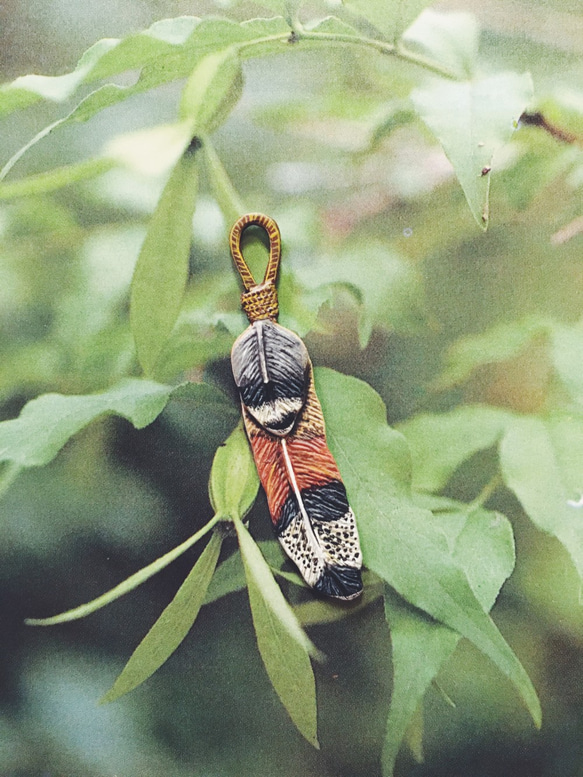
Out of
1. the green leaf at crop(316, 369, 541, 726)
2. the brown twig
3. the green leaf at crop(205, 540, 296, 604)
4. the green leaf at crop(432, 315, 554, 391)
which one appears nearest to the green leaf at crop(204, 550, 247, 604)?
the green leaf at crop(205, 540, 296, 604)

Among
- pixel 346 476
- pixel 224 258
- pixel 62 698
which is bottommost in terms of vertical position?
pixel 62 698

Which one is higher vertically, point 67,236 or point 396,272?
point 67,236

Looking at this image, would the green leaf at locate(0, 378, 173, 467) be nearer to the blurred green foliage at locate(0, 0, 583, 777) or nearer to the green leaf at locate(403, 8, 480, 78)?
the blurred green foliage at locate(0, 0, 583, 777)

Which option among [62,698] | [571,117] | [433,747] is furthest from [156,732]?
[571,117]

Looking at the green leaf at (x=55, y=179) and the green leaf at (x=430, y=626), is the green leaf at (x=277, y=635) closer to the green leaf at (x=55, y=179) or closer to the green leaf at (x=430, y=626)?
the green leaf at (x=430, y=626)

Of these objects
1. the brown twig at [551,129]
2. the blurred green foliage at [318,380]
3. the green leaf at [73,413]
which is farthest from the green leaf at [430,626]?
the brown twig at [551,129]

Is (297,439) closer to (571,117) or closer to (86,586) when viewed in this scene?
(86,586)
